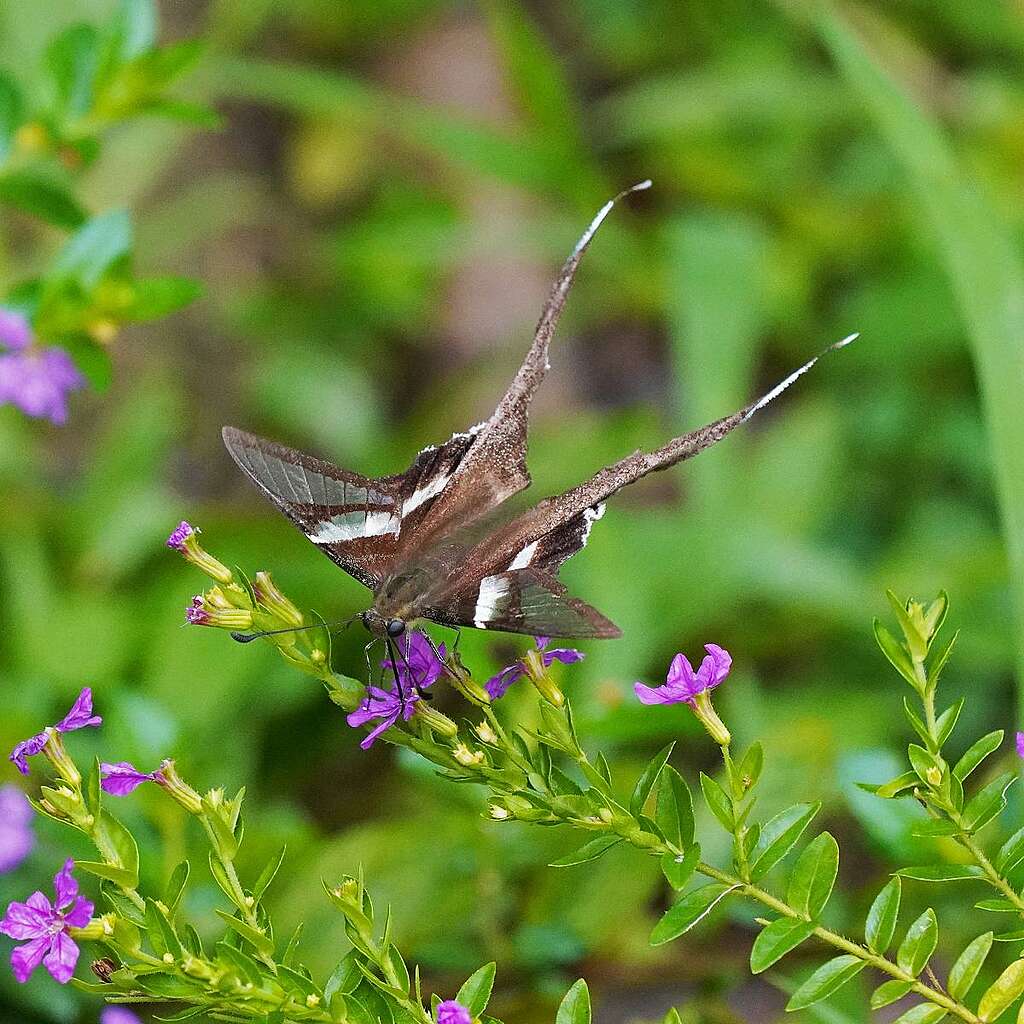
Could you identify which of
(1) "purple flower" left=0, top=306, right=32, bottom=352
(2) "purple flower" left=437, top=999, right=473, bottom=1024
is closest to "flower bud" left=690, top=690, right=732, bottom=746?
(2) "purple flower" left=437, top=999, right=473, bottom=1024

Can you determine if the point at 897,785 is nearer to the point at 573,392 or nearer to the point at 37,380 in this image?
the point at 37,380

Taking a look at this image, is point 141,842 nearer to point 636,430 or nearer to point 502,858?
point 502,858

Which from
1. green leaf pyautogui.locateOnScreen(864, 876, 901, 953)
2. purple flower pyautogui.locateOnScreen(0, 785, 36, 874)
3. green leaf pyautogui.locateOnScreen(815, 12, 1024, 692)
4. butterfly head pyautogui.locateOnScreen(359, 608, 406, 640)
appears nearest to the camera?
green leaf pyautogui.locateOnScreen(864, 876, 901, 953)

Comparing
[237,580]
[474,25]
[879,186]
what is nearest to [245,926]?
[237,580]

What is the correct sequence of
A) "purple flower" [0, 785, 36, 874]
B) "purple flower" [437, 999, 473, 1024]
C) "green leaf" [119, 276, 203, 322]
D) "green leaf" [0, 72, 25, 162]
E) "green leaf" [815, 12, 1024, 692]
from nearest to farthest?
1. "purple flower" [437, 999, 473, 1024]
2. "purple flower" [0, 785, 36, 874]
3. "green leaf" [119, 276, 203, 322]
4. "green leaf" [0, 72, 25, 162]
5. "green leaf" [815, 12, 1024, 692]

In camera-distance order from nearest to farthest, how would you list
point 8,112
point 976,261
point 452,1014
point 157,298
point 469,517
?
point 452,1014 → point 469,517 → point 157,298 → point 8,112 → point 976,261

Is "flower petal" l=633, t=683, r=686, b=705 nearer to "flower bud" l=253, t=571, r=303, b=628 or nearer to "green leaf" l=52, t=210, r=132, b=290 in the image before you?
"flower bud" l=253, t=571, r=303, b=628

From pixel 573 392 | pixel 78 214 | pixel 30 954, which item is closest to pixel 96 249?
pixel 78 214
